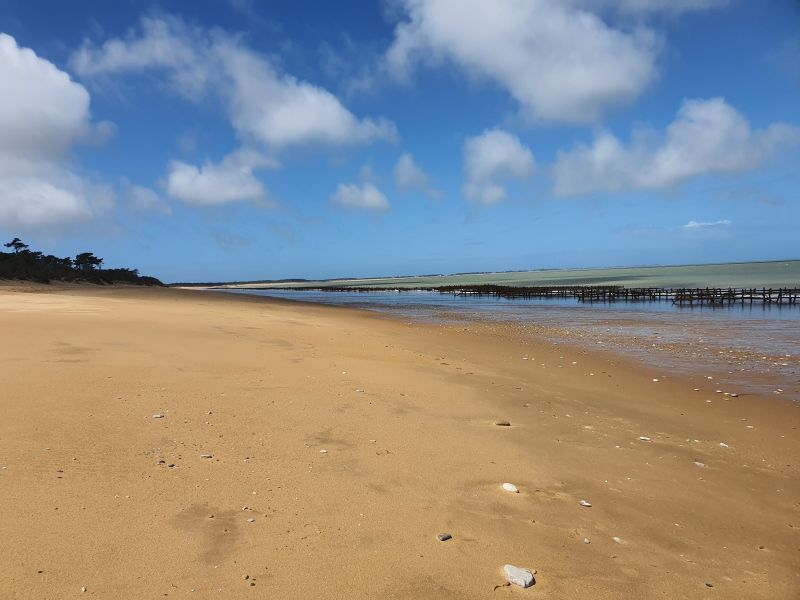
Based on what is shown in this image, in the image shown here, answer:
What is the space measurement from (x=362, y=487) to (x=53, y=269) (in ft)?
182

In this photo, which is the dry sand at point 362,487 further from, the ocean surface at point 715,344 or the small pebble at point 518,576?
the ocean surface at point 715,344

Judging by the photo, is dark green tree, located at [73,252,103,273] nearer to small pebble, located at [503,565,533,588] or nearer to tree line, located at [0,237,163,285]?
tree line, located at [0,237,163,285]

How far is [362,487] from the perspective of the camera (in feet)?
13.4

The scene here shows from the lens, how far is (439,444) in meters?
5.32

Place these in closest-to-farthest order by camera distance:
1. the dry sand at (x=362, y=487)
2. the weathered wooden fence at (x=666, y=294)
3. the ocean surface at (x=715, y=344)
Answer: the dry sand at (x=362, y=487), the ocean surface at (x=715, y=344), the weathered wooden fence at (x=666, y=294)

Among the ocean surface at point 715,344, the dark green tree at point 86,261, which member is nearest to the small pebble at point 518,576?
the ocean surface at point 715,344

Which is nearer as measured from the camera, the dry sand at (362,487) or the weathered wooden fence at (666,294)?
the dry sand at (362,487)

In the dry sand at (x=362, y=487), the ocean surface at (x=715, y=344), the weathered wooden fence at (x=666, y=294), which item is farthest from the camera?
the weathered wooden fence at (x=666, y=294)

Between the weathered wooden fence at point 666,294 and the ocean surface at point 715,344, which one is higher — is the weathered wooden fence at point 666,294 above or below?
above

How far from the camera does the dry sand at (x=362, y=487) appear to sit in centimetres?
292

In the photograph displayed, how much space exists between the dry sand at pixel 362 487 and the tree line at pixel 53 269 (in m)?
40.8

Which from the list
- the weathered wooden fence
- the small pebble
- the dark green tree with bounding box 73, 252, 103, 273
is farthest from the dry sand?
the dark green tree with bounding box 73, 252, 103, 273

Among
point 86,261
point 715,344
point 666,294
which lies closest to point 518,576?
point 715,344

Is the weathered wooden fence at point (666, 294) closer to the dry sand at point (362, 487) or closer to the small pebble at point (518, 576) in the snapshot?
the dry sand at point (362, 487)
